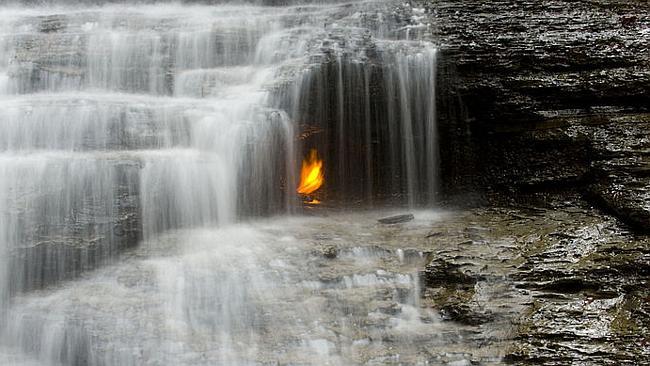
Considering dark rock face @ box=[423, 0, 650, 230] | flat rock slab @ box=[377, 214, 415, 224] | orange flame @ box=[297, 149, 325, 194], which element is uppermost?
dark rock face @ box=[423, 0, 650, 230]

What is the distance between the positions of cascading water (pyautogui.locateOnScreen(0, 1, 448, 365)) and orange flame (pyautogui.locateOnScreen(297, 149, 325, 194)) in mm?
206

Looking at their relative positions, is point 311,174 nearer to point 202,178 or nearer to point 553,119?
point 202,178

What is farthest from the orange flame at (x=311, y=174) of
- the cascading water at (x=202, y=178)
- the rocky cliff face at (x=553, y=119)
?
the rocky cliff face at (x=553, y=119)

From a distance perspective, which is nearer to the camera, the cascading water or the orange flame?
the cascading water

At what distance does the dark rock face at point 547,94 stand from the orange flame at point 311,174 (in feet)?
5.74

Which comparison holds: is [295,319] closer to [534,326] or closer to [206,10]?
[534,326]

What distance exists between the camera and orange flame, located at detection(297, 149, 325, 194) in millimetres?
8641

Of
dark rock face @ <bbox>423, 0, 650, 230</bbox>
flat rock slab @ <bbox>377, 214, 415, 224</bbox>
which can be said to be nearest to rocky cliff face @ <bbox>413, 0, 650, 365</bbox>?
dark rock face @ <bbox>423, 0, 650, 230</bbox>

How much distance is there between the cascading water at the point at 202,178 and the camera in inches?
209

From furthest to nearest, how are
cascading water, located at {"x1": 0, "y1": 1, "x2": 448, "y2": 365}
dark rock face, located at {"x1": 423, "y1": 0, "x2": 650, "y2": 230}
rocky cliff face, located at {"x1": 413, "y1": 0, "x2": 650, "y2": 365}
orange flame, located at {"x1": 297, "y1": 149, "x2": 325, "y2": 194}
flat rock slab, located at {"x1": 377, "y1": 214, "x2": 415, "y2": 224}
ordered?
1. orange flame, located at {"x1": 297, "y1": 149, "x2": 325, "y2": 194}
2. dark rock face, located at {"x1": 423, "y1": 0, "x2": 650, "y2": 230}
3. flat rock slab, located at {"x1": 377, "y1": 214, "x2": 415, "y2": 224}
4. rocky cliff face, located at {"x1": 413, "y1": 0, "x2": 650, "y2": 365}
5. cascading water, located at {"x1": 0, "y1": 1, "x2": 448, "y2": 365}

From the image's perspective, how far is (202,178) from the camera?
7062 mm

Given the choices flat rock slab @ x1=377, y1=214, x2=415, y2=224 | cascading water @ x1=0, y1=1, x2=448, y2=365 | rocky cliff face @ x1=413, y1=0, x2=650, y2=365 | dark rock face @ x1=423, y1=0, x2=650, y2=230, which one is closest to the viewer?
cascading water @ x1=0, y1=1, x2=448, y2=365

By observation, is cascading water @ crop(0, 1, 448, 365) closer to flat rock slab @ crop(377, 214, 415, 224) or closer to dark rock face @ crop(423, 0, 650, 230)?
dark rock face @ crop(423, 0, 650, 230)

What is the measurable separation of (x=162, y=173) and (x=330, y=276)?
2324mm
